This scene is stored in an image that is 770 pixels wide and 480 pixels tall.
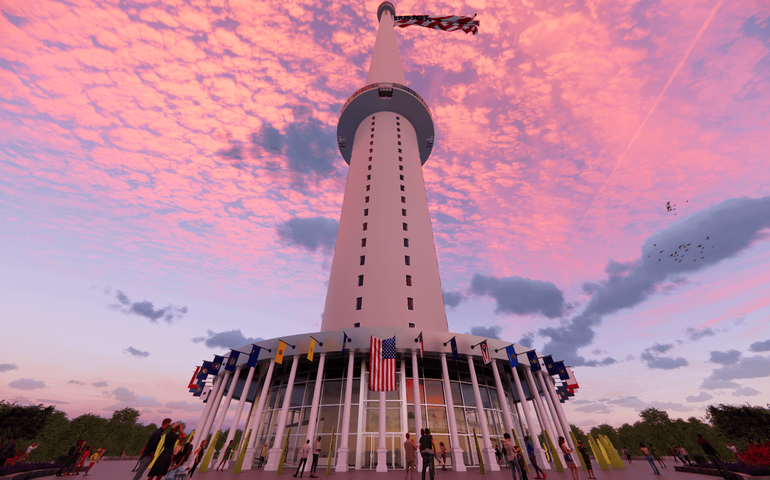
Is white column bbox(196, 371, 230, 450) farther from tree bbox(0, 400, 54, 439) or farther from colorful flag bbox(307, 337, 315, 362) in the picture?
tree bbox(0, 400, 54, 439)

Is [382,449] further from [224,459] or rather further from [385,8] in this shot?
[385,8]

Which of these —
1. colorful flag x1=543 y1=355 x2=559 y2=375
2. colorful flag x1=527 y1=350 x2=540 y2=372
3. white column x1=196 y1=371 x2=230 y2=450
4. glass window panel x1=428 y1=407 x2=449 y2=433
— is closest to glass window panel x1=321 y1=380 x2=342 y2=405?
glass window panel x1=428 y1=407 x2=449 y2=433

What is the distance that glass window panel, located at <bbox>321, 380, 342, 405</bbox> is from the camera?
1072 inches

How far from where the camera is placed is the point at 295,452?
2586 centimetres

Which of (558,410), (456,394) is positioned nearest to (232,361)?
(456,394)

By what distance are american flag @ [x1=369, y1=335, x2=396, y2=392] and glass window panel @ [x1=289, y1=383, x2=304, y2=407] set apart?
8.45m

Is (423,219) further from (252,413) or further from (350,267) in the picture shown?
(252,413)

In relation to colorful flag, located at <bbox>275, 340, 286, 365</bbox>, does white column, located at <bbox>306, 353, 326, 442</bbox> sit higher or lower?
lower

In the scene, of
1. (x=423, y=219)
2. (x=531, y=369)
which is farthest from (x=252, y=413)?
(x=423, y=219)

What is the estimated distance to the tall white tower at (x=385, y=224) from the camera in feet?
121

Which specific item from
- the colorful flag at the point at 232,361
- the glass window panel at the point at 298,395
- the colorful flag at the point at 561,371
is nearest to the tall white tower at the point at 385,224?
the glass window panel at the point at 298,395

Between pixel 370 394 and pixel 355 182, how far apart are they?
104 ft

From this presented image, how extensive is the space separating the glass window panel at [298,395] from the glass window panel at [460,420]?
1297 centimetres

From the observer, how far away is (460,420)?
27000 millimetres
